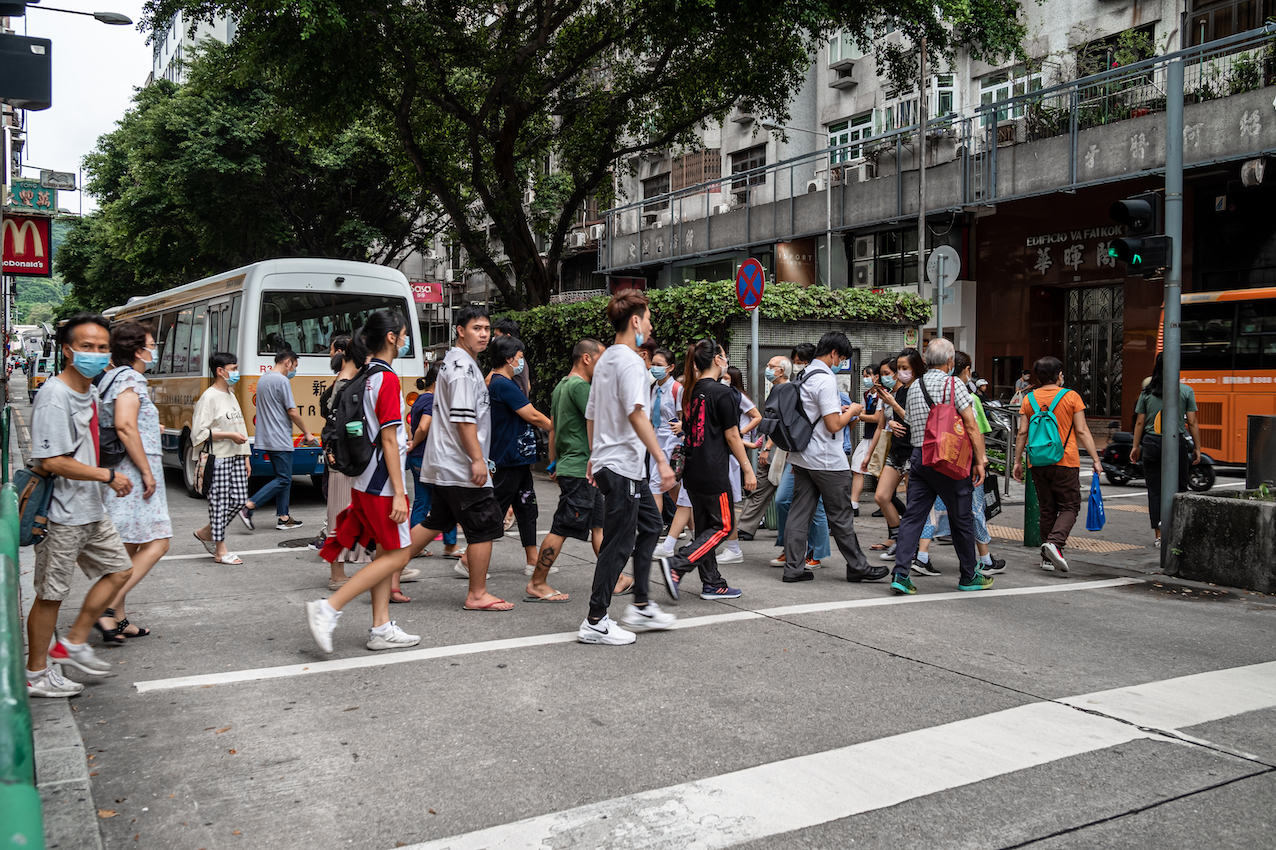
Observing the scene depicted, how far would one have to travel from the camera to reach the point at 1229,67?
17250 mm

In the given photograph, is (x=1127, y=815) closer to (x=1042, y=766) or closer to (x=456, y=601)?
(x=1042, y=766)

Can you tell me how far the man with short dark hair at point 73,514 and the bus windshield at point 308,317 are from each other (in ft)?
24.3

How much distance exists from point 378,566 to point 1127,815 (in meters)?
3.50

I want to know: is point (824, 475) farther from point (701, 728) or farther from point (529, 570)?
point (701, 728)

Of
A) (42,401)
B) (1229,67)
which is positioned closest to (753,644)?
(42,401)

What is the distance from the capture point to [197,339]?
1357 centimetres

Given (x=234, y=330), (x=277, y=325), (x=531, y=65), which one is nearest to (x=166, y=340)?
(x=234, y=330)

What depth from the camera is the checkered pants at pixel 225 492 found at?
8.23 meters

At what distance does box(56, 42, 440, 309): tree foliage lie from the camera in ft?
83.3

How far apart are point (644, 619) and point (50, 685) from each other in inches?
114

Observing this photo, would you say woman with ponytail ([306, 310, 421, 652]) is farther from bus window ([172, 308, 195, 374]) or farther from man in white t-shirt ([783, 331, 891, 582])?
bus window ([172, 308, 195, 374])

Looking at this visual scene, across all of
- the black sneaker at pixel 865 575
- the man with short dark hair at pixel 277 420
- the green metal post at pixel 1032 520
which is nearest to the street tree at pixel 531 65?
the man with short dark hair at pixel 277 420

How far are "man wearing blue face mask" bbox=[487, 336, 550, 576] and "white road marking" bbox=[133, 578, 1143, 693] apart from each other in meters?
1.33

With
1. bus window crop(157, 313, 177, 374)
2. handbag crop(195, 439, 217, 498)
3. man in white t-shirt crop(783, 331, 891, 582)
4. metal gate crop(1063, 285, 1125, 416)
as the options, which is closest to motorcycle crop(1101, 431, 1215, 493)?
metal gate crop(1063, 285, 1125, 416)
